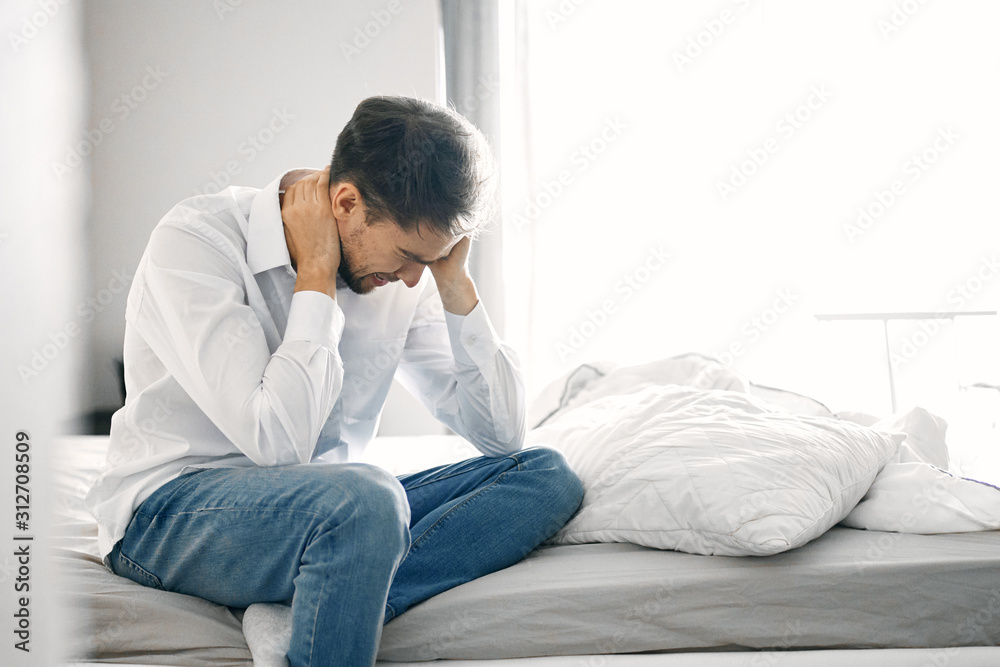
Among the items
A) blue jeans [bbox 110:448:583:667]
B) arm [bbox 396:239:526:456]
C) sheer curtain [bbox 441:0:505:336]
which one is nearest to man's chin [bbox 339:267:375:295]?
arm [bbox 396:239:526:456]

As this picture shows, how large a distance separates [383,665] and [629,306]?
2.37m

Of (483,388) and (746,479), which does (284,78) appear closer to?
Result: (483,388)

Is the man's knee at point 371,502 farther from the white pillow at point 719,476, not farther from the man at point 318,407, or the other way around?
the white pillow at point 719,476

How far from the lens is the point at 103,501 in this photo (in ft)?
2.80

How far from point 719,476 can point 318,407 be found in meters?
0.50

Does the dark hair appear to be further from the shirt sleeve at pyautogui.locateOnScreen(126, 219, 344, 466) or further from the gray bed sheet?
the gray bed sheet

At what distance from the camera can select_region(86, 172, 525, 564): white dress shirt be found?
82cm

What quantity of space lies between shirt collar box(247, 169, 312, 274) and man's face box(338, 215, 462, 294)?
8 centimetres

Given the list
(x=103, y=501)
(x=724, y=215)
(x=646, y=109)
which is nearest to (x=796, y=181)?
(x=724, y=215)

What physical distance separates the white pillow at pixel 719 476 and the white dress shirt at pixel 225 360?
0.64ft

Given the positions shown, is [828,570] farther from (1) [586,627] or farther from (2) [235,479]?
(2) [235,479]

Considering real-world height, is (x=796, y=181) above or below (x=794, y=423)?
above

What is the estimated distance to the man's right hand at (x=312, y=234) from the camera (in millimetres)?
917

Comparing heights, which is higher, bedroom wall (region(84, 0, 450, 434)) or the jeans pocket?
bedroom wall (region(84, 0, 450, 434))
